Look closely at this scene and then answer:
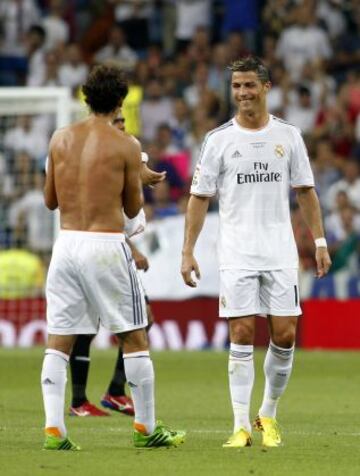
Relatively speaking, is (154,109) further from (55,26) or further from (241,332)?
(241,332)

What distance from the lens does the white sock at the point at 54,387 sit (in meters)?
8.94

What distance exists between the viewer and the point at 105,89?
8953mm

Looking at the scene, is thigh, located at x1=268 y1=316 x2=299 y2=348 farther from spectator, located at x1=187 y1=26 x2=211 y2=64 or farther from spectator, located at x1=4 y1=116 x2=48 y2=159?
spectator, located at x1=187 y1=26 x2=211 y2=64

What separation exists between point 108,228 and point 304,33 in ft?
52.1

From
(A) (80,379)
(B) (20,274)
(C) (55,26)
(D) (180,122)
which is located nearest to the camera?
(A) (80,379)

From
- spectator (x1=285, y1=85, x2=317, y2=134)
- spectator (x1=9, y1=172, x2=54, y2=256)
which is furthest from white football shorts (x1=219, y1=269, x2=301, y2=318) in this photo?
spectator (x1=285, y1=85, x2=317, y2=134)

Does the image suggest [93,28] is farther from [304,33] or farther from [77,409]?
[77,409]

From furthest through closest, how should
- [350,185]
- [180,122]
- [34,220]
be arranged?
[180,122] → [350,185] → [34,220]

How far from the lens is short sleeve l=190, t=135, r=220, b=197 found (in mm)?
9758

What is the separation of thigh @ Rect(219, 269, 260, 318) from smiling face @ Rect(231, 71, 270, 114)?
1022mm

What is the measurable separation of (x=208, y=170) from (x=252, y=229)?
1.53 ft

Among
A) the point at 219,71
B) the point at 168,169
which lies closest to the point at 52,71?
the point at 219,71

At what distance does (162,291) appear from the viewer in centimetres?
2078

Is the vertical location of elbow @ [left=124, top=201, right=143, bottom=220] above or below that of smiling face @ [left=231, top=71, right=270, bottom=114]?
below
